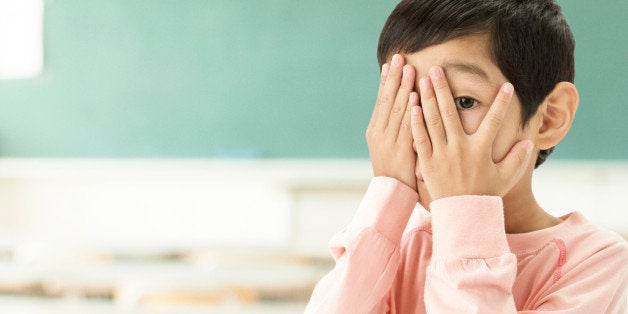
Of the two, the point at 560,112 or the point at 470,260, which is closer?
the point at 470,260

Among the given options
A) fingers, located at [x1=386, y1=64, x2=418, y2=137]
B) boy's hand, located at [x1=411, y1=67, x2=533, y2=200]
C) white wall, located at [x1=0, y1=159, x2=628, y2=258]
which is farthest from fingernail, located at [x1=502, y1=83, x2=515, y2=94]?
white wall, located at [x1=0, y1=159, x2=628, y2=258]

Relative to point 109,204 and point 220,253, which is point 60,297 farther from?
point 220,253

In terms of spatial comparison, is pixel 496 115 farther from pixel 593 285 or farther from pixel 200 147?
pixel 200 147

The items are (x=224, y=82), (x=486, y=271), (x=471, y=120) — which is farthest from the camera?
Result: (x=224, y=82)


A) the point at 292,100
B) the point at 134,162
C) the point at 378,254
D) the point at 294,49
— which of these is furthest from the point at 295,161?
the point at 378,254

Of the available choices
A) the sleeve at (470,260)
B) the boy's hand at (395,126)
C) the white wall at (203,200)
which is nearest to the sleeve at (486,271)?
the sleeve at (470,260)

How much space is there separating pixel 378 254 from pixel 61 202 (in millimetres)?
2995

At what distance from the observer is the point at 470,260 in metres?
0.71

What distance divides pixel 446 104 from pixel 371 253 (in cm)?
18

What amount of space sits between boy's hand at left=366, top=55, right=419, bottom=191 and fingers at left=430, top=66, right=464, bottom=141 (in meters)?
0.04

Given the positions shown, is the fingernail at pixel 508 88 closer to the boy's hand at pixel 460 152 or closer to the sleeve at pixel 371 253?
the boy's hand at pixel 460 152

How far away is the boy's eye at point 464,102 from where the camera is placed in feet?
2.59

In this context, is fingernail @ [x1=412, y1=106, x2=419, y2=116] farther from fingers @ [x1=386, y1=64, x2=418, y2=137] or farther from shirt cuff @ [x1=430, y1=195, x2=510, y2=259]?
shirt cuff @ [x1=430, y1=195, x2=510, y2=259]

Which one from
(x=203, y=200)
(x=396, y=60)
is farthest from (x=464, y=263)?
(x=203, y=200)
